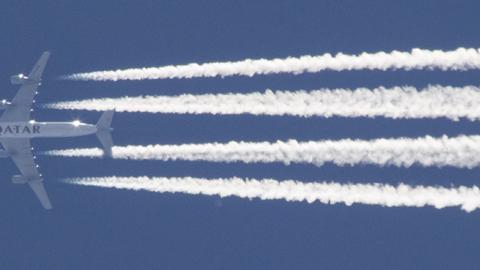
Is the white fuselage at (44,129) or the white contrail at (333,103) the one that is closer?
the white contrail at (333,103)

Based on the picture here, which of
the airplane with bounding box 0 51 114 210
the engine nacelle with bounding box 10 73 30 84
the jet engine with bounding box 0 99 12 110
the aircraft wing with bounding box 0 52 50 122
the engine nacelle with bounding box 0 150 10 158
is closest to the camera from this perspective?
the airplane with bounding box 0 51 114 210

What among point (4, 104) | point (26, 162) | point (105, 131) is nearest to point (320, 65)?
point (105, 131)

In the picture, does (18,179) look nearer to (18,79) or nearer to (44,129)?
(44,129)

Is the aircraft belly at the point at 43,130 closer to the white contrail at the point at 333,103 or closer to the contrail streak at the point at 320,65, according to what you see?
the white contrail at the point at 333,103

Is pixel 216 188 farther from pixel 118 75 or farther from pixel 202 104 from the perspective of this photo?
pixel 118 75

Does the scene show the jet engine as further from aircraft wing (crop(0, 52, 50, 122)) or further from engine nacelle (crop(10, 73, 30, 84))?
engine nacelle (crop(10, 73, 30, 84))

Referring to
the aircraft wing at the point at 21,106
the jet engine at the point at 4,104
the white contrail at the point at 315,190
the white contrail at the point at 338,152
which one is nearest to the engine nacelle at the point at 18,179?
the aircraft wing at the point at 21,106

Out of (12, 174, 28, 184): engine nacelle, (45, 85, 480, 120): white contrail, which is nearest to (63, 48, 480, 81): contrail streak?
(45, 85, 480, 120): white contrail

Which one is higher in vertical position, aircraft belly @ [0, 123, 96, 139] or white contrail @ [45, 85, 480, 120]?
aircraft belly @ [0, 123, 96, 139]
